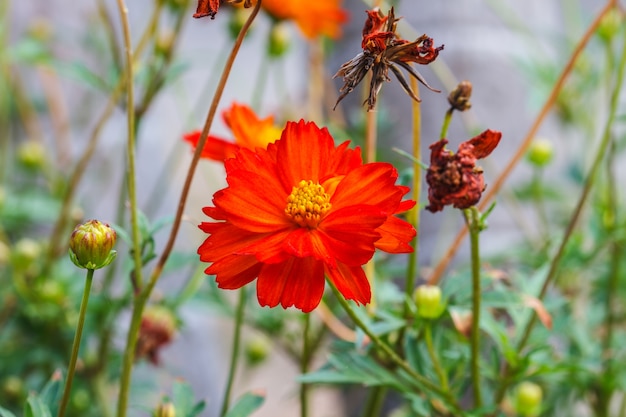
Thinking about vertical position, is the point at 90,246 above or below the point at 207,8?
below

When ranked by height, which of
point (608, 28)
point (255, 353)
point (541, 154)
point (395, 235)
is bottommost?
point (255, 353)

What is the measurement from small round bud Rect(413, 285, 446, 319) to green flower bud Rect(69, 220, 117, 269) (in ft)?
0.63

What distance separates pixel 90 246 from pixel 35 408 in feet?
0.26

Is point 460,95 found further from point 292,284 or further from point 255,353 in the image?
point 255,353

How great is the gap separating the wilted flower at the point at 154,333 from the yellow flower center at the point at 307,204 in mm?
275

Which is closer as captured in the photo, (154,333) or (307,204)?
(307,204)

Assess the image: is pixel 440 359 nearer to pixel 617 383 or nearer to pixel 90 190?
pixel 617 383

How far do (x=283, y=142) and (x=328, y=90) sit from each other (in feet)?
2.49

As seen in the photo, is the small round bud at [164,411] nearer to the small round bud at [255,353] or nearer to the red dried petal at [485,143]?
the red dried petal at [485,143]

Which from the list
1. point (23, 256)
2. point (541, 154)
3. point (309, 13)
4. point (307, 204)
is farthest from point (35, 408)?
point (541, 154)

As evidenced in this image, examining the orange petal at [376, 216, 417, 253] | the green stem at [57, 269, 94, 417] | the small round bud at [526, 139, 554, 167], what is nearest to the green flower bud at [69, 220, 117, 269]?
the green stem at [57, 269, 94, 417]

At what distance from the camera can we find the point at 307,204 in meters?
0.33

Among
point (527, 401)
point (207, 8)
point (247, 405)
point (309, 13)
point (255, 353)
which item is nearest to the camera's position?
point (207, 8)

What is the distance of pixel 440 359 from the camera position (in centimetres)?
45
